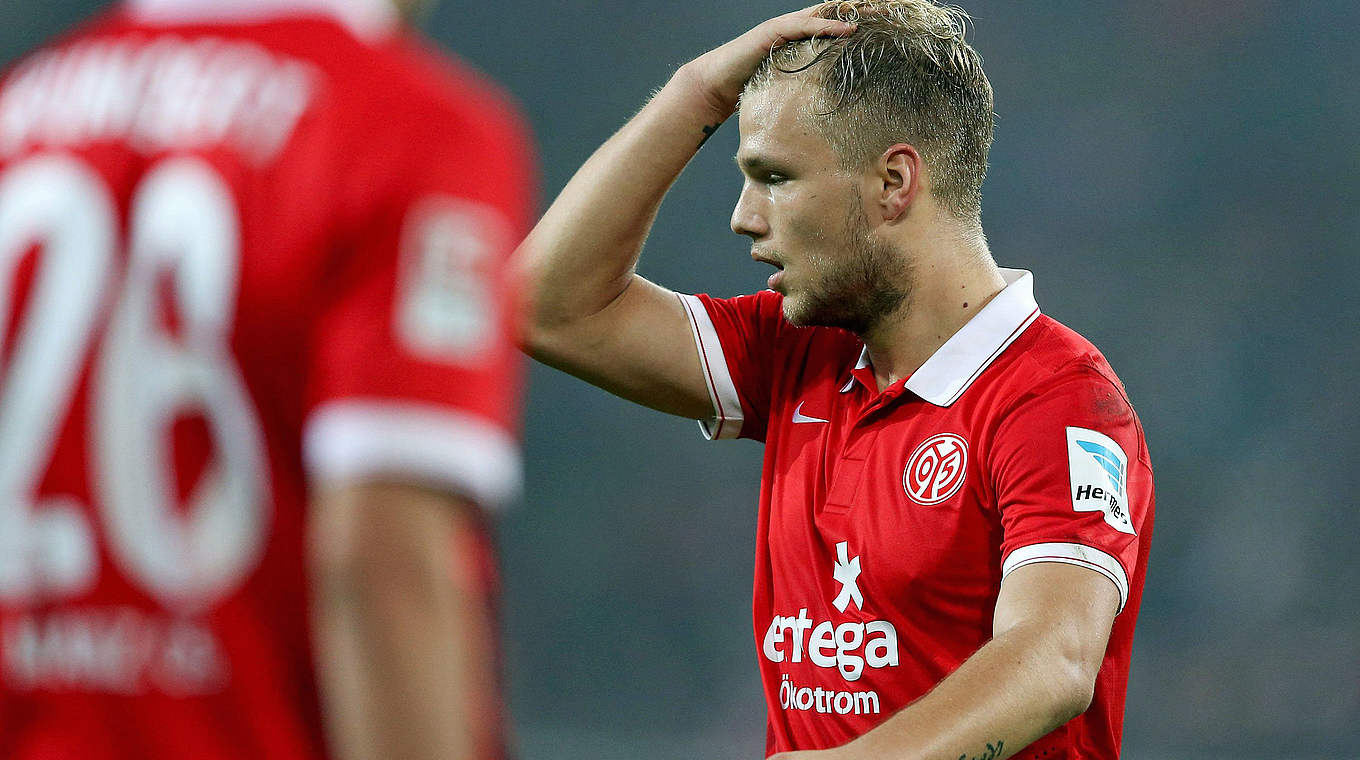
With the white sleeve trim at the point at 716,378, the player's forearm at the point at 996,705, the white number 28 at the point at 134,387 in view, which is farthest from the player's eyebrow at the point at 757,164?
the white number 28 at the point at 134,387

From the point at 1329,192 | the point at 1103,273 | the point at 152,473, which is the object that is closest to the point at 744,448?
the point at 1103,273

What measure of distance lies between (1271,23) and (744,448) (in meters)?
4.03

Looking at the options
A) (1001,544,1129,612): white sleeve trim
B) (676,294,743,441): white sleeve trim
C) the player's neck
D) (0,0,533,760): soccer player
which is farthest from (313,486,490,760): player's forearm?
(676,294,743,441): white sleeve trim

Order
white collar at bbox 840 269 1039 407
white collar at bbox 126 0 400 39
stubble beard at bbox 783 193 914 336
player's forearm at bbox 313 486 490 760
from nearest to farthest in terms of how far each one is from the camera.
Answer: player's forearm at bbox 313 486 490 760 → white collar at bbox 126 0 400 39 → white collar at bbox 840 269 1039 407 → stubble beard at bbox 783 193 914 336

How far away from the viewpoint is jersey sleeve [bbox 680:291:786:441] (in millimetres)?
2598

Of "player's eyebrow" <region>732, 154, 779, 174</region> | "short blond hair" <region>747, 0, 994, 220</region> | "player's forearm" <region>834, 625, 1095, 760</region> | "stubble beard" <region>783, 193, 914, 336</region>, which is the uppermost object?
"short blond hair" <region>747, 0, 994, 220</region>

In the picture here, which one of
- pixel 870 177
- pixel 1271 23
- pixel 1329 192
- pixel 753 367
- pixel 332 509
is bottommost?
pixel 332 509

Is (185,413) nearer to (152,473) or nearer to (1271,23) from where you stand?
(152,473)

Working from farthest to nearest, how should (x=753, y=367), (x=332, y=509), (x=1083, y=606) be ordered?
1. (x=753, y=367)
2. (x=1083, y=606)
3. (x=332, y=509)

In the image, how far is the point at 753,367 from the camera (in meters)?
2.62

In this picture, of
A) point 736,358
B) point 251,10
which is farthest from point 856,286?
point 251,10

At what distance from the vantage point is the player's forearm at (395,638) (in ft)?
3.00

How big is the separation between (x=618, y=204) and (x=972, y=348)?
741 mm

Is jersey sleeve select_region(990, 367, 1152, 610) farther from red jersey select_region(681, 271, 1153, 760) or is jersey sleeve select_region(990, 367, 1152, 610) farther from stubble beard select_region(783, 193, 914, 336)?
stubble beard select_region(783, 193, 914, 336)
